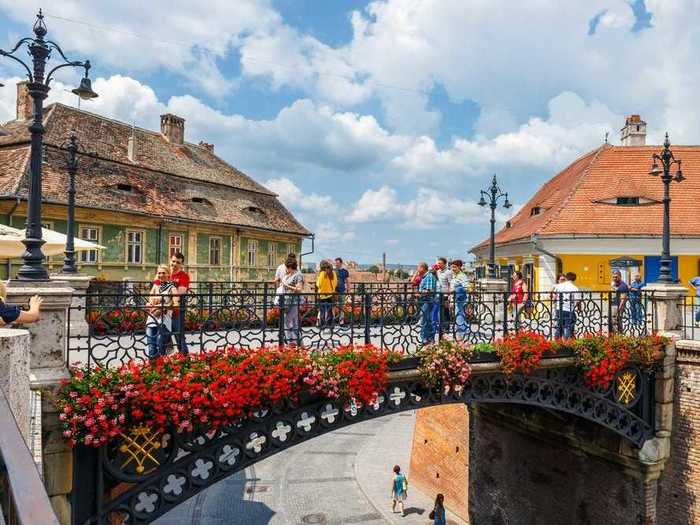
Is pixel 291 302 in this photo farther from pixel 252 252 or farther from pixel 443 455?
pixel 252 252

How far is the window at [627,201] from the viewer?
70.9 ft

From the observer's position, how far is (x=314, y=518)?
1855 cm

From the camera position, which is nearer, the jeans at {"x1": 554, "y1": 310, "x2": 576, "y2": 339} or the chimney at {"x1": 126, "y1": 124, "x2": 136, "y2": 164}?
the jeans at {"x1": 554, "y1": 310, "x2": 576, "y2": 339}

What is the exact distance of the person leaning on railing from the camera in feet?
14.0

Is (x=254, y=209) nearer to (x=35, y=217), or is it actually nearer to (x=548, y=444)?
(x=548, y=444)

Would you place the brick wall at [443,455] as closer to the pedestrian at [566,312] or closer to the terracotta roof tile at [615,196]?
the pedestrian at [566,312]

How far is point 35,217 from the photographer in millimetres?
6016

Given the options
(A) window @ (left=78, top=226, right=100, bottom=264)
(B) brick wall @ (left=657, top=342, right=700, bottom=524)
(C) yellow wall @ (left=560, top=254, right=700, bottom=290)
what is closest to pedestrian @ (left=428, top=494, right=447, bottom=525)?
(B) brick wall @ (left=657, top=342, right=700, bottom=524)

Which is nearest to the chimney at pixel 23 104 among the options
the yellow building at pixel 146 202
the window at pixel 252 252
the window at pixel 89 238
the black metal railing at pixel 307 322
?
the yellow building at pixel 146 202

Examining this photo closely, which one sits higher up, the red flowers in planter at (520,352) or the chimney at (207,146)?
the chimney at (207,146)

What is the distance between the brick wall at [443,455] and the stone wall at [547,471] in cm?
106

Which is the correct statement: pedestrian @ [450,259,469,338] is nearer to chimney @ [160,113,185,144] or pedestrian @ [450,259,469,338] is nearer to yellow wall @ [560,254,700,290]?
yellow wall @ [560,254,700,290]

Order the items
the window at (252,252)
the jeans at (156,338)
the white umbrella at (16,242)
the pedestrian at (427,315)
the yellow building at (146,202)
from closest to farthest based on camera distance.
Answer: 1. the jeans at (156,338)
2. the pedestrian at (427,315)
3. the white umbrella at (16,242)
4. the yellow building at (146,202)
5. the window at (252,252)

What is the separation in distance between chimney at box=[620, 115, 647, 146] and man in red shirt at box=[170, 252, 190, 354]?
2587 centimetres
